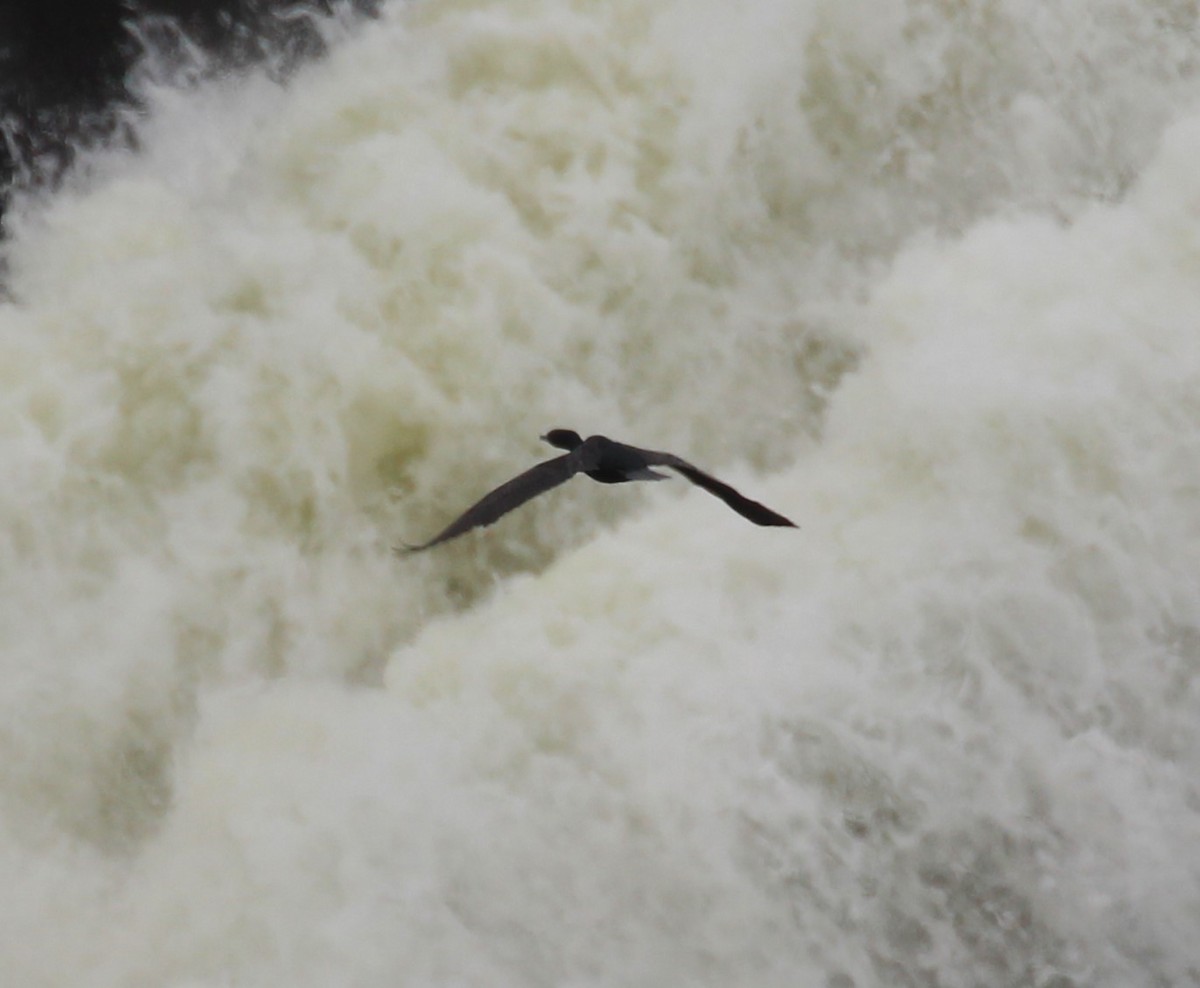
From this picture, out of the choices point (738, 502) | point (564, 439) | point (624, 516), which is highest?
point (738, 502)

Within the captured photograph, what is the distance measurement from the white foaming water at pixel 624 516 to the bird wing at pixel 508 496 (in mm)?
1271

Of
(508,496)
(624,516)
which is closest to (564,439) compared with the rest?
(508,496)

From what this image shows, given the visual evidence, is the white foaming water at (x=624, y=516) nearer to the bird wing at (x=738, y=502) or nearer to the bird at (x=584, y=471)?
the bird at (x=584, y=471)

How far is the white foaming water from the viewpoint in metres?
3.61

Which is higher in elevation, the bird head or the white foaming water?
the bird head

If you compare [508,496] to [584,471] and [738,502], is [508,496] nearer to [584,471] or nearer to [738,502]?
[584,471]

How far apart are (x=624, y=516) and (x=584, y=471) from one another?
4.93 feet

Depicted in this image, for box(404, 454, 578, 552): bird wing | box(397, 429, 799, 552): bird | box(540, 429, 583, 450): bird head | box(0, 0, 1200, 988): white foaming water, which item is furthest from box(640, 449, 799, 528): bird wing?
box(0, 0, 1200, 988): white foaming water

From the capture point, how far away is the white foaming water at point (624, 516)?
361 centimetres

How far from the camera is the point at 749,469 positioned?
4309mm

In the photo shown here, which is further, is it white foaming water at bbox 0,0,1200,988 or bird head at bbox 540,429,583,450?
white foaming water at bbox 0,0,1200,988

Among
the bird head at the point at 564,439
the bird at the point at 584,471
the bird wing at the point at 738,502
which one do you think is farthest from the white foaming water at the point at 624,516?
the bird wing at the point at 738,502

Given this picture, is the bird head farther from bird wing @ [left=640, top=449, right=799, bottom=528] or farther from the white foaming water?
the white foaming water

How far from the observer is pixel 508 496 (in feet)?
8.30
